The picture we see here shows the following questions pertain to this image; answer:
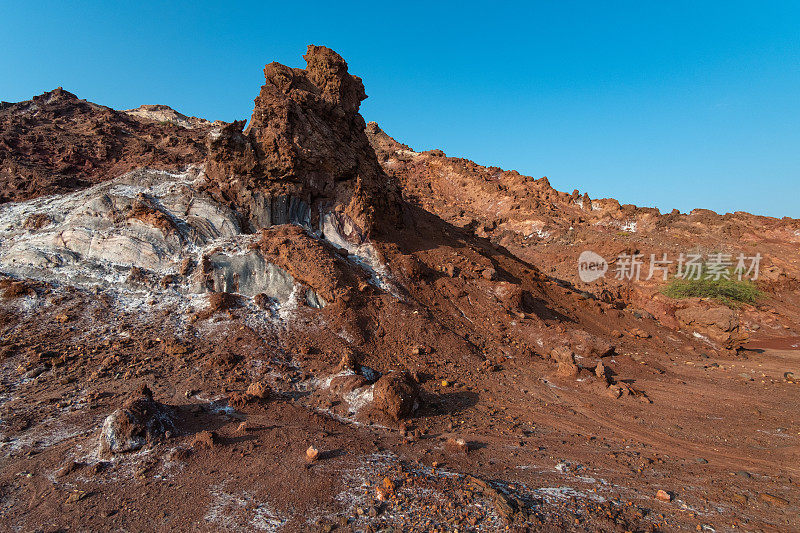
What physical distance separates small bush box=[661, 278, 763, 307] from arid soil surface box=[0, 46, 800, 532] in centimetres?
65

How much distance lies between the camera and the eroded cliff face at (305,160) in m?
9.13

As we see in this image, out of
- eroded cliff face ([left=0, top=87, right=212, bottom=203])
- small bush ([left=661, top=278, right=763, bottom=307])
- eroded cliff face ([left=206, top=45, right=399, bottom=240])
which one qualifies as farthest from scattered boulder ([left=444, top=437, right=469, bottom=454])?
small bush ([left=661, top=278, right=763, bottom=307])

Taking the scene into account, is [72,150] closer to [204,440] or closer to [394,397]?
[204,440]

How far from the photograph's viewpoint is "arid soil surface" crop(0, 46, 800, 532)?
3.67 metres

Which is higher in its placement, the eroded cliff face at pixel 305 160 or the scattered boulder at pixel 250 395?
the eroded cliff face at pixel 305 160

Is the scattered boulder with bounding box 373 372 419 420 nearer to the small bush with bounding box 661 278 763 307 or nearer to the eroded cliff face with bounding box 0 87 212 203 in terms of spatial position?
the eroded cliff face with bounding box 0 87 212 203

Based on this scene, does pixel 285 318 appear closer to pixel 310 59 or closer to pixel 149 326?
pixel 149 326

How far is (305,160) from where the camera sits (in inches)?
371

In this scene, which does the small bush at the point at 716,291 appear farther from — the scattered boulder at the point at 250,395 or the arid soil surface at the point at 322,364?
the scattered boulder at the point at 250,395

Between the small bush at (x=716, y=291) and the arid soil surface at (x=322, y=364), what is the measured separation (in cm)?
65

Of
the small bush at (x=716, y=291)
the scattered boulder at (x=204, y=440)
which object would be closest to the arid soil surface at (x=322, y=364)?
the scattered boulder at (x=204, y=440)

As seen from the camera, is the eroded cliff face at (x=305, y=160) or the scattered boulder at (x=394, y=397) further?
the eroded cliff face at (x=305, y=160)

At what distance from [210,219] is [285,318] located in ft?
10.6

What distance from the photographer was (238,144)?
909 cm
